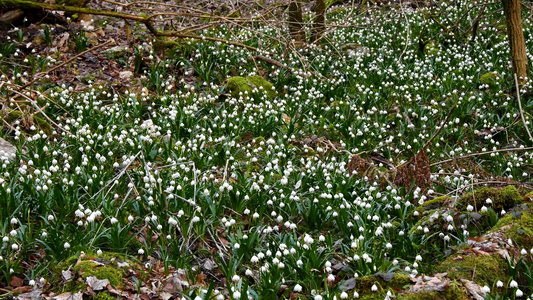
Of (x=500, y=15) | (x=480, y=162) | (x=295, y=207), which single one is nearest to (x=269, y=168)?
(x=295, y=207)

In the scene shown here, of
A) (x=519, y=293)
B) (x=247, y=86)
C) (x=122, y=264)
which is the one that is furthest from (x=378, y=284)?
(x=247, y=86)

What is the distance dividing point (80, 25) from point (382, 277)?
8.06 m

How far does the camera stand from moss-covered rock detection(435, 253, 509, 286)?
3182 millimetres

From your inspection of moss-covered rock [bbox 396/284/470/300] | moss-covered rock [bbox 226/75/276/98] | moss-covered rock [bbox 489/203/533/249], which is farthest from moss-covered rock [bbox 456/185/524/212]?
moss-covered rock [bbox 226/75/276/98]

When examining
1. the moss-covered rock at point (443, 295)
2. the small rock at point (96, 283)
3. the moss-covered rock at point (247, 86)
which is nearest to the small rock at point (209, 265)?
the small rock at point (96, 283)

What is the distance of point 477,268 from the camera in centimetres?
324

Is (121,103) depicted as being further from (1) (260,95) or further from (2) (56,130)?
(1) (260,95)

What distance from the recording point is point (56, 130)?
6441mm

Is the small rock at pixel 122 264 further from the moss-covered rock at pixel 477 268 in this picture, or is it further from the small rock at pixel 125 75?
the small rock at pixel 125 75

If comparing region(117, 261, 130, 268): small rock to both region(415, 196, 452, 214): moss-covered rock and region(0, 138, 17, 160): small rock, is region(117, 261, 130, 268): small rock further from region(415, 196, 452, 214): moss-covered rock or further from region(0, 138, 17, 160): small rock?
region(415, 196, 452, 214): moss-covered rock

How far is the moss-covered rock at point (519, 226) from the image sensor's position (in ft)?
11.7

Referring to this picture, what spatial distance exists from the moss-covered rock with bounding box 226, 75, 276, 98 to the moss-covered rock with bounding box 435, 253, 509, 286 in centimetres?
470

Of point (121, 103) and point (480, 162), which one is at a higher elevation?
point (121, 103)

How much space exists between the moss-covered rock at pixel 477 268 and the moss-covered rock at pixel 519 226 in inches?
12.0
